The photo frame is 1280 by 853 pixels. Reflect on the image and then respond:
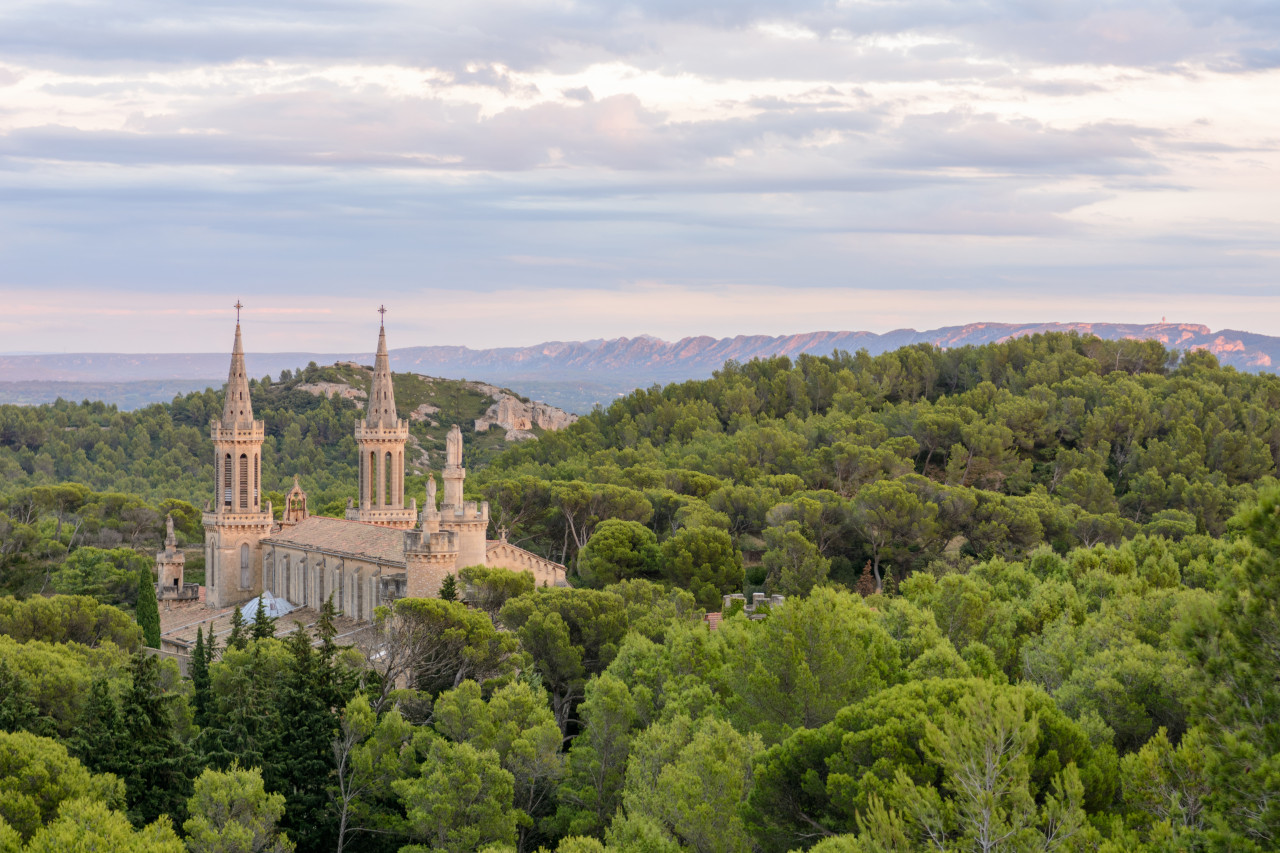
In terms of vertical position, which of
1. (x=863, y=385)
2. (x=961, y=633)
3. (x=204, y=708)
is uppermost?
(x=863, y=385)

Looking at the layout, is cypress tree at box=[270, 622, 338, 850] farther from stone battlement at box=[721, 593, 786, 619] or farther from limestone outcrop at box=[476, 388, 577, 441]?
limestone outcrop at box=[476, 388, 577, 441]

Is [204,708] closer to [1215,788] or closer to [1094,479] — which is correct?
[1215,788]

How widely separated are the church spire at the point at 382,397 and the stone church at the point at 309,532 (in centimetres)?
4

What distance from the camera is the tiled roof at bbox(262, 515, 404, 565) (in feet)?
141

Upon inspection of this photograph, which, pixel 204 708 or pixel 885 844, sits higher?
pixel 885 844

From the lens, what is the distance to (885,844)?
17.4 m

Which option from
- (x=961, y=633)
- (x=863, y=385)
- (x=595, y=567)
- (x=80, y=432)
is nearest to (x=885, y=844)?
(x=961, y=633)

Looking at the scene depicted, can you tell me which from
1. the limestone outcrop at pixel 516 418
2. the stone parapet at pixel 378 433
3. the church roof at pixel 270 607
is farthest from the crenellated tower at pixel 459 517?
the limestone outcrop at pixel 516 418

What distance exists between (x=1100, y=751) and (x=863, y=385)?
202ft

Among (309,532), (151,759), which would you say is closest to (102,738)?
(151,759)

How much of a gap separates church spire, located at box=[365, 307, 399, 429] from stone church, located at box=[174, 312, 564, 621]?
38 millimetres

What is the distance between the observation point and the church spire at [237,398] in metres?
50.3

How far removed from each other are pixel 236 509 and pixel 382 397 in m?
7.48

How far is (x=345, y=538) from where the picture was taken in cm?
4647
